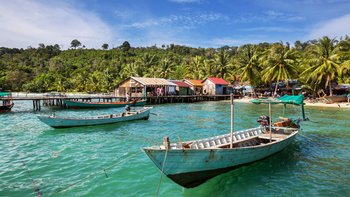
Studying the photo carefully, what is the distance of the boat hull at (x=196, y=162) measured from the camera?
29.1 ft

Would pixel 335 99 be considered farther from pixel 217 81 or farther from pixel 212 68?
pixel 212 68

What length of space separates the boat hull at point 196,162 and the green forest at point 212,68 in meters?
40.0

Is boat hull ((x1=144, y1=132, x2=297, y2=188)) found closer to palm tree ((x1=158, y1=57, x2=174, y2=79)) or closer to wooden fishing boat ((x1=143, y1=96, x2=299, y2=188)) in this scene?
wooden fishing boat ((x1=143, y1=96, x2=299, y2=188))

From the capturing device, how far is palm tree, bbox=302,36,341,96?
4309 cm

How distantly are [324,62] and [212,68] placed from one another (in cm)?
2979

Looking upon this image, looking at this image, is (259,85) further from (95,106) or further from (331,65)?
(95,106)

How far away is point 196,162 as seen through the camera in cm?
939

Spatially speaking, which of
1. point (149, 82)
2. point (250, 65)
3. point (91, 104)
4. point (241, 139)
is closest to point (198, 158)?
point (241, 139)

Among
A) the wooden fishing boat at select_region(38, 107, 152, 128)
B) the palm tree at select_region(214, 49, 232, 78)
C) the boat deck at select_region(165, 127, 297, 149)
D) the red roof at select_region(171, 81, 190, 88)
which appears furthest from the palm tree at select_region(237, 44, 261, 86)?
the boat deck at select_region(165, 127, 297, 149)

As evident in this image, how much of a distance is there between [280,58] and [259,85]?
526 inches

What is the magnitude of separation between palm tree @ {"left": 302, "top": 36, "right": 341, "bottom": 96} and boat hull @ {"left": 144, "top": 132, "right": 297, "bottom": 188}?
1558 inches

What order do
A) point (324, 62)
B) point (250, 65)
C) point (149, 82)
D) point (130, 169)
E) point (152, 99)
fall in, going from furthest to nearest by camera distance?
1. point (250, 65)
2. point (152, 99)
3. point (149, 82)
4. point (324, 62)
5. point (130, 169)

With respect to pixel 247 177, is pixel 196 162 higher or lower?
higher

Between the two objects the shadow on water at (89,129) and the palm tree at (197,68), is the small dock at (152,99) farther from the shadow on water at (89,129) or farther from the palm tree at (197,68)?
the shadow on water at (89,129)
